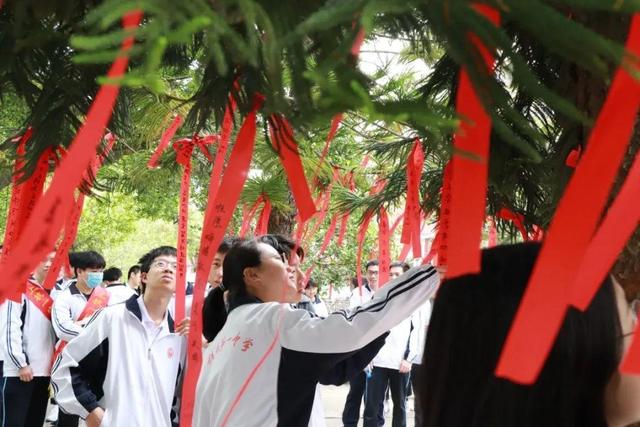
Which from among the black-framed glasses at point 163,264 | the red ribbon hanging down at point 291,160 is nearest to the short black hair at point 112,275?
the black-framed glasses at point 163,264

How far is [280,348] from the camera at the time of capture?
8.54 ft

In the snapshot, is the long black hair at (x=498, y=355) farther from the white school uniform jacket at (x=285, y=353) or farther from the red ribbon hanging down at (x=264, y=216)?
the red ribbon hanging down at (x=264, y=216)

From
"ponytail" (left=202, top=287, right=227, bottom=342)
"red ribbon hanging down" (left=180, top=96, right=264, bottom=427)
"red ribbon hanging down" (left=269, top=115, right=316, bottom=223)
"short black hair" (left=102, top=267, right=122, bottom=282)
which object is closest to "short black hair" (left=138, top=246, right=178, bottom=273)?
"ponytail" (left=202, top=287, right=227, bottom=342)

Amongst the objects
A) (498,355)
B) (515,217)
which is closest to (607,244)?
(498,355)

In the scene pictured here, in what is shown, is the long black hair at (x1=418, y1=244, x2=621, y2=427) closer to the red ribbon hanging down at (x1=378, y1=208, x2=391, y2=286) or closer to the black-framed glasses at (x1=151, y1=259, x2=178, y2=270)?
the red ribbon hanging down at (x1=378, y1=208, x2=391, y2=286)

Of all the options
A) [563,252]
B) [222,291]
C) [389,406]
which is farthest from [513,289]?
[389,406]

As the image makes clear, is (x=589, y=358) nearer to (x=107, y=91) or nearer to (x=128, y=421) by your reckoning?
(x=107, y=91)

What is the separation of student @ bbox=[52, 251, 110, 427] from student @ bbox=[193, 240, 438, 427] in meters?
2.55

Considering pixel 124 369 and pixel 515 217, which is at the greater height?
pixel 515 217

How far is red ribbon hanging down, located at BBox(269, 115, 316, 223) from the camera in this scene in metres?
1.18

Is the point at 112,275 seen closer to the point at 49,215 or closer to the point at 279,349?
the point at 279,349

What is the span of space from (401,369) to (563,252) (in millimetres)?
6885

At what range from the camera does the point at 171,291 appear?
13.6ft

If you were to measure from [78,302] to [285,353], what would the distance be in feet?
12.4
